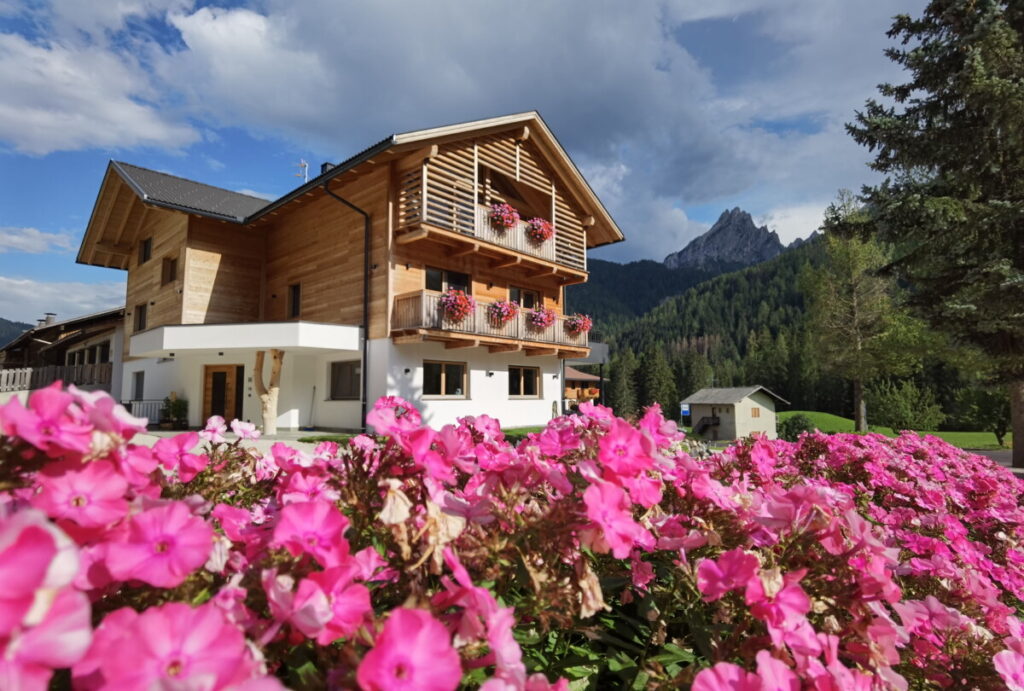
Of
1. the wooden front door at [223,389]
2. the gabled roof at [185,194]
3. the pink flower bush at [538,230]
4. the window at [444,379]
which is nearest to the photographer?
the window at [444,379]

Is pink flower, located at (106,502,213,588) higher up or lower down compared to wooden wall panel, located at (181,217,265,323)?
lower down

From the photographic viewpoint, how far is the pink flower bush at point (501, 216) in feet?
49.6

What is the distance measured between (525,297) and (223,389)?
32.0 ft

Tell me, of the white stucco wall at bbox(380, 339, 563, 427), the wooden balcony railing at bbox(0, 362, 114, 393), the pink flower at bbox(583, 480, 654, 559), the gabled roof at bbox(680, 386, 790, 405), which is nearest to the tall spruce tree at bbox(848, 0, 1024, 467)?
the white stucco wall at bbox(380, 339, 563, 427)

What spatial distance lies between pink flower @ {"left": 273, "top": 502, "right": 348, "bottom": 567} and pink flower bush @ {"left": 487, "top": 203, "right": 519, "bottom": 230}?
1477cm

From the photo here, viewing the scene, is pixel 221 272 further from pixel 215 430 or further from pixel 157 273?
pixel 215 430

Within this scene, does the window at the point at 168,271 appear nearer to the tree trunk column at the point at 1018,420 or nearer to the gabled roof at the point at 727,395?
the tree trunk column at the point at 1018,420

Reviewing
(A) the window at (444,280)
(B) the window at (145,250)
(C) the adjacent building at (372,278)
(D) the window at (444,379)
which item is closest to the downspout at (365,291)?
(C) the adjacent building at (372,278)

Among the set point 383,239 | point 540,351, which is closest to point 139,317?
point 383,239

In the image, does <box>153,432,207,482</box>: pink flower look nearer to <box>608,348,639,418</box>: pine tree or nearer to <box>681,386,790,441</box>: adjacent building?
<box>681,386,790,441</box>: adjacent building

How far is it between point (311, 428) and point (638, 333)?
447 ft

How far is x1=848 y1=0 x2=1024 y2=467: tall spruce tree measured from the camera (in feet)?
36.3

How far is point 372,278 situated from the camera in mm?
14156

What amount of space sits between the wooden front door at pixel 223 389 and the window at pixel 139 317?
4823mm
